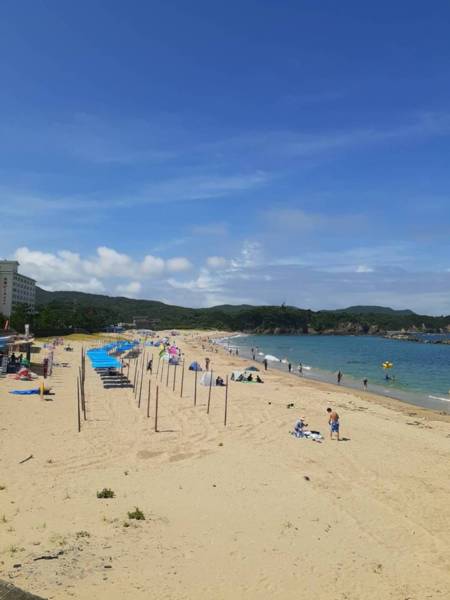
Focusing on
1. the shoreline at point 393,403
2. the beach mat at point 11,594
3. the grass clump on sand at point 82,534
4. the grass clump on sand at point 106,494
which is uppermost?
the beach mat at point 11,594

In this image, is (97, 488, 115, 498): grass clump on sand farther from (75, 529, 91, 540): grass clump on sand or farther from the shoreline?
the shoreline

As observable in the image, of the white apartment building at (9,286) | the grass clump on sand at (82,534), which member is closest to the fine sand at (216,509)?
the grass clump on sand at (82,534)

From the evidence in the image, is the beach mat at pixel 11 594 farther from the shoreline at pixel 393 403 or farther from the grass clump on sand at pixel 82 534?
the shoreline at pixel 393 403

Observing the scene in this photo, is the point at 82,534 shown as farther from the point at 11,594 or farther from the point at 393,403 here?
the point at 393,403

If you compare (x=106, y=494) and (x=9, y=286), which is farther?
(x=9, y=286)

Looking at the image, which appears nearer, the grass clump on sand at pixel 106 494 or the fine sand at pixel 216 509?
the fine sand at pixel 216 509

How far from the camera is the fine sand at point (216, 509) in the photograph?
8.01 meters

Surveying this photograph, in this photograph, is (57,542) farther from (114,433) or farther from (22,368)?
(22,368)

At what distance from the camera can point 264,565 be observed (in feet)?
28.6

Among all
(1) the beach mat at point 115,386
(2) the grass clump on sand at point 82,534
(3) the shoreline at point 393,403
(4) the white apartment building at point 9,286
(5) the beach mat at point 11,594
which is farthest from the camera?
(4) the white apartment building at point 9,286

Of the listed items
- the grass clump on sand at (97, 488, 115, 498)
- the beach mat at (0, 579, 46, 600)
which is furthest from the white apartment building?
the beach mat at (0, 579, 46, 600)

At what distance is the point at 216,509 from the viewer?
1141 centimetres

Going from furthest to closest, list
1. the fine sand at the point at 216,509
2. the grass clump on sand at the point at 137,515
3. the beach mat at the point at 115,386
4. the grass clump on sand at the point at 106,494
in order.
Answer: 1. the beach mat at the point at 115,386
2. the grass clump on sand at the point at 106,494
3. the grass clump on sand at the point at 137,515
4. the fine sand at the point at 216,509

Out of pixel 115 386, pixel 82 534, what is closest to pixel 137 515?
pixel 82 534
